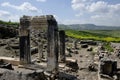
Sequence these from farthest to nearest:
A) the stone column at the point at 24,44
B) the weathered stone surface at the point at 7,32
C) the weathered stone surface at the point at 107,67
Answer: the weathered stone surface at the point at 7,32, the stone column at the point at 24,44, the weathered stone surface at the point at 107,67

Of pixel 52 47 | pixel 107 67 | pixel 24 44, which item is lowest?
pixel 107 67

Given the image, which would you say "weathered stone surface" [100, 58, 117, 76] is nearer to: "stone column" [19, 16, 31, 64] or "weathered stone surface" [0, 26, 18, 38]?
"stone column" [19, 16, 31, 64]

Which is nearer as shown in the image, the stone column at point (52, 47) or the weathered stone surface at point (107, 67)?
the weathered stone surface at point (107, 67)

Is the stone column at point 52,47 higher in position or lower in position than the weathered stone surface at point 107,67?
higher

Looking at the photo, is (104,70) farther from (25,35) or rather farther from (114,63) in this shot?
(25,35)

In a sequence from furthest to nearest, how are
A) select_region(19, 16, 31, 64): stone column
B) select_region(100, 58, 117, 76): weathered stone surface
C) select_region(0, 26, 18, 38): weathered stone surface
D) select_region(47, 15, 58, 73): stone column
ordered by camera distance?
select_region(0, 26, 18, 38): weathered stone surface < select_region(19, 16, 31, 64): stone column < select_region(47, 15, 58, 73): stone column < select_region(100, 58, 117, 76): weathered stone surface

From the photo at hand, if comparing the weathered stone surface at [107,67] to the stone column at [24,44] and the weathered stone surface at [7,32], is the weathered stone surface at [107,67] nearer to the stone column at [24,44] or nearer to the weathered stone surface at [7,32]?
the stone column at [24,44]

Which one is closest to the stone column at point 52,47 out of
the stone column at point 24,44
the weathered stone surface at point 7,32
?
the stone column at point 24,44

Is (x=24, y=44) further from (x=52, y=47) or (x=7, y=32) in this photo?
(x=7, y=32)

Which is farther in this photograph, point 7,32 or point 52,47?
point 7,32

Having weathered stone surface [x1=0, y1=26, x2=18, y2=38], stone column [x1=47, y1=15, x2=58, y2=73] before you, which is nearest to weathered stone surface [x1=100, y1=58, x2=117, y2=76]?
stone column [x1=47, y1=15, x2=58, y2=73]

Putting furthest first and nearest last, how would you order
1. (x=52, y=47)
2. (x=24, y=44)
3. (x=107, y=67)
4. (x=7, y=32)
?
(x=7, y=32) < (x=24, y=44) < (x=52, y=47) < (x=107, y=67)

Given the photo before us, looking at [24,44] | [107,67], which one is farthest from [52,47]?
[107,67]

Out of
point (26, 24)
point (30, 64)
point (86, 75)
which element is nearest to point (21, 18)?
point (26, 24)
